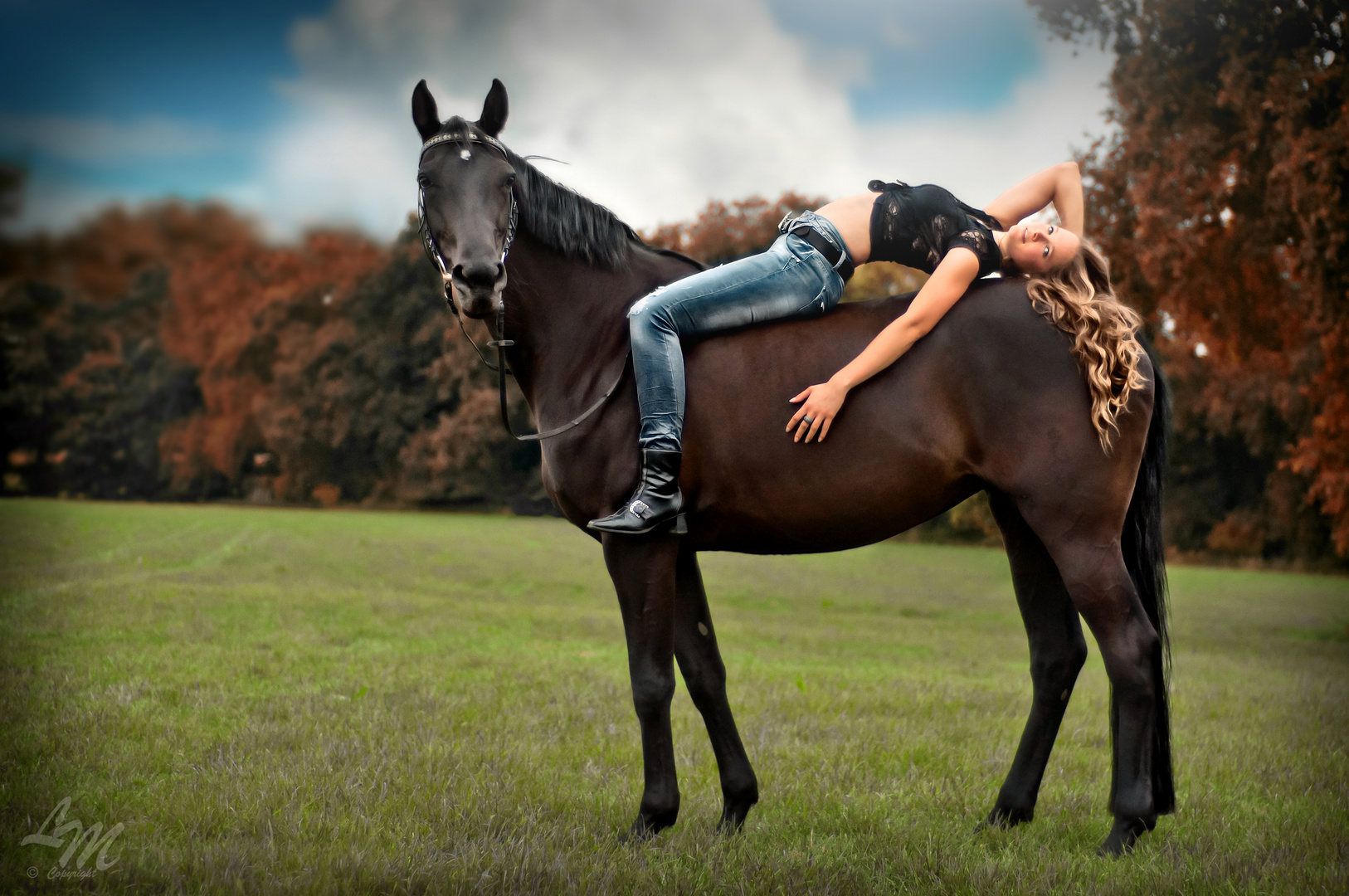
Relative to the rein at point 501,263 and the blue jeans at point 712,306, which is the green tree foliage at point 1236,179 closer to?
the blue jeans at point 712,306

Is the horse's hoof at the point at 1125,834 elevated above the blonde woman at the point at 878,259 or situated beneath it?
situated beneath

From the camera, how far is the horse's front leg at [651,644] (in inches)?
145

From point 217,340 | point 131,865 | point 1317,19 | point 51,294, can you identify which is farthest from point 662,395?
point 1317,19

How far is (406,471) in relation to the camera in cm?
3825

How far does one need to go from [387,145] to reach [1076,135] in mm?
14868

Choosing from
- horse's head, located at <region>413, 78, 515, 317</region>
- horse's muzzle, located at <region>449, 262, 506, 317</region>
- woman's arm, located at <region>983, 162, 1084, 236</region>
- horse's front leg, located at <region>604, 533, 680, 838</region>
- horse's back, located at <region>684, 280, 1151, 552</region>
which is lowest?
horse's front leg, located at <region>604, 533, 680, 838</region>

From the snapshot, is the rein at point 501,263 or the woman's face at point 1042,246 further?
the woman's face at point 1042,246

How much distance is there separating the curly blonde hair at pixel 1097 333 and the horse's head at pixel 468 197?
2.18 meters

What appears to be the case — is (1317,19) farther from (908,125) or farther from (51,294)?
(51,294)

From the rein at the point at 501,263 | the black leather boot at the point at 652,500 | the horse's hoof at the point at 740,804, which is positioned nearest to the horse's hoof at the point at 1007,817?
the horse's hoof at the point at 740,804

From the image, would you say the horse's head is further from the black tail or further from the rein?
the black tail

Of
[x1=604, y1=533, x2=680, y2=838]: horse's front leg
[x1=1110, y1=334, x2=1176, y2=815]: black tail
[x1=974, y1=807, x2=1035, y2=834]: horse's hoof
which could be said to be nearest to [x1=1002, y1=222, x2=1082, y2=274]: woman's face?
[x1=1110, y1=334, x2=1176, y2=815]: black tail

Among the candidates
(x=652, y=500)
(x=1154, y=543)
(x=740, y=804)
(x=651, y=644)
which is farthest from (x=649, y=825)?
(x=1154, y=543)

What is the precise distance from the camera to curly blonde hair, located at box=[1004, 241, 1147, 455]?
362 cm
